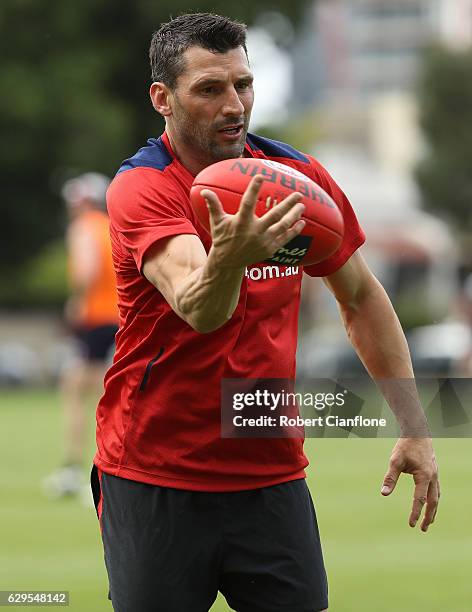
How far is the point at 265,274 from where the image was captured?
380cm

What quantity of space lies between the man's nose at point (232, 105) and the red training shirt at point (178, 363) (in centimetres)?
25

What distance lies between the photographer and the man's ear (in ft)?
12.8

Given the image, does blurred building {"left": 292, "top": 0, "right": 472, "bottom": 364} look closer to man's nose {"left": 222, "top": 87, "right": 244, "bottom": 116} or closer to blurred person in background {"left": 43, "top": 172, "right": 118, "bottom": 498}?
blurred person in background {"left": 43, "top": 172, "right": 118, "bottom": 498}

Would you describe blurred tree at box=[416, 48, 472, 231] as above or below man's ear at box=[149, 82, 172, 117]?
above

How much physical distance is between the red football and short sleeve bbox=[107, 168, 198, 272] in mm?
115

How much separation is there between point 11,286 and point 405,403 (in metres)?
37.5

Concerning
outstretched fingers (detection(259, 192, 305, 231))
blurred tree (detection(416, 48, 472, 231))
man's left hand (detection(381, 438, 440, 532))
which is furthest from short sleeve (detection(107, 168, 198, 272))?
blurred tree (detection(416, 48, 472, 231))

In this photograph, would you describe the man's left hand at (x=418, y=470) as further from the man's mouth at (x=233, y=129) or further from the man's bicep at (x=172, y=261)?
the man's mouth at (x=233, y=129)

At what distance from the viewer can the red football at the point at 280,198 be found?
11.2ft

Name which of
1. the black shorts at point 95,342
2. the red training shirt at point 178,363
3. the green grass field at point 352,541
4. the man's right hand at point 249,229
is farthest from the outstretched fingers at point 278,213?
the black shorts at point 95,342

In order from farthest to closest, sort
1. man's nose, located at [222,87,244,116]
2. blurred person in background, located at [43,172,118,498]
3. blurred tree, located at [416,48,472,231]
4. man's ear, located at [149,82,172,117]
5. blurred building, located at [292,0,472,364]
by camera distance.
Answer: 1. blurred building, located at [292,0,472,364]
2. blurred tree, located at [416,48,472,231]
3. blurred person in background, located at [43,172,118,498]
4. man's ear, located at [149,82,172,117]
5. man's nose, located at [222,87,244,116]

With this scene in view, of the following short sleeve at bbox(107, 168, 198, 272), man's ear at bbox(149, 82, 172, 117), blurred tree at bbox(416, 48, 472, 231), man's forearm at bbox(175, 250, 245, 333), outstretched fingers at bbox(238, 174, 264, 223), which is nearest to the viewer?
outstretched fingers at bbox(238, 174, 264, 223)

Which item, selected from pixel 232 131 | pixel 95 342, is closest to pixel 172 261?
pixel 232 131

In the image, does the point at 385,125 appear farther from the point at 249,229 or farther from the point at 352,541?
the point at 249,229
